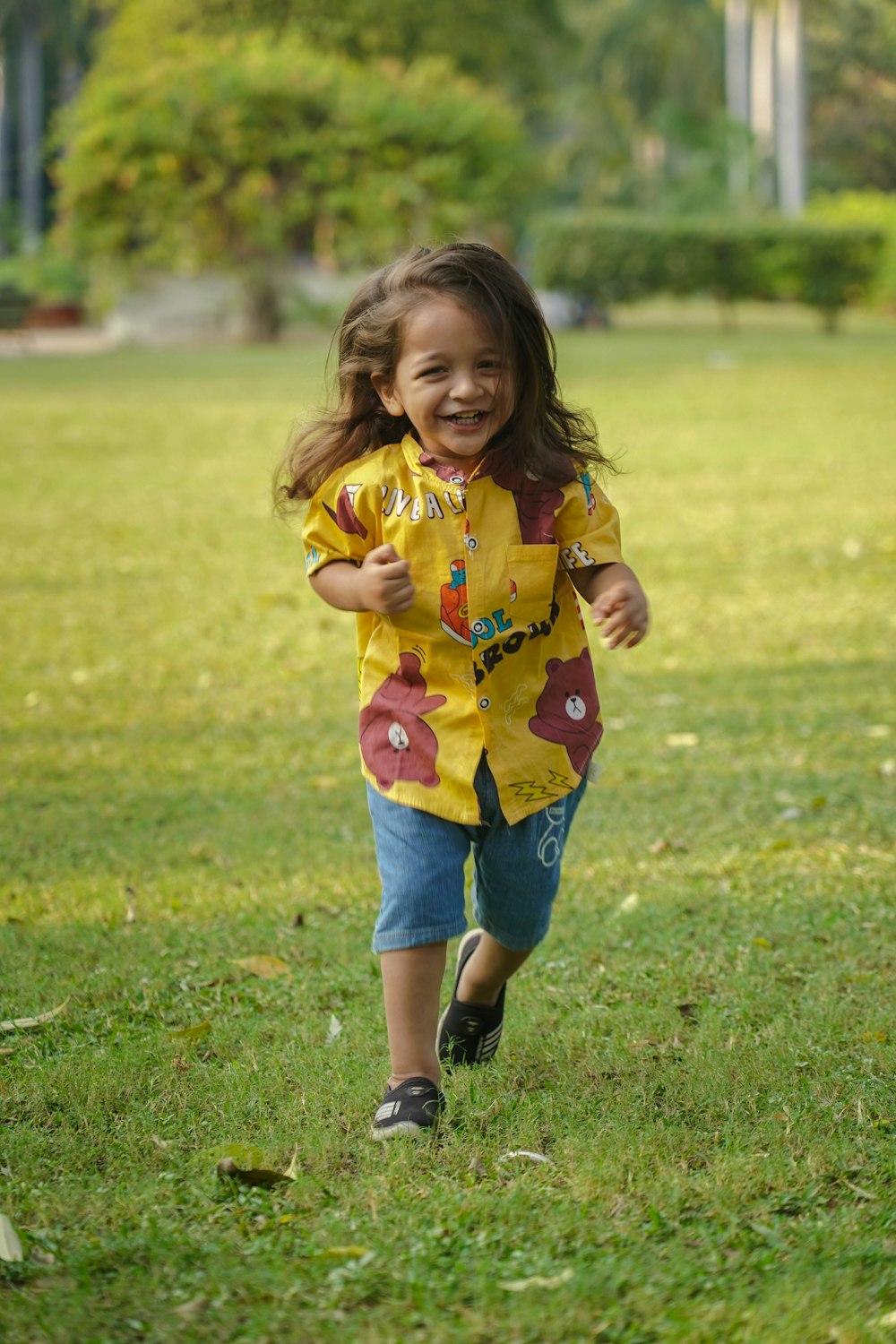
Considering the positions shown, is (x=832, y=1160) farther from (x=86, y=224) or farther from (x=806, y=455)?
(x=86, y=224)

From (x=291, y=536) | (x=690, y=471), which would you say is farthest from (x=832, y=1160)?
(x=690, y=471)

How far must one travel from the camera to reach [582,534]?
116 inches

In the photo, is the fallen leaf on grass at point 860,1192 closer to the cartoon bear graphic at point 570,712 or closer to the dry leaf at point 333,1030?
the cartoon bear graphic at point 570,712

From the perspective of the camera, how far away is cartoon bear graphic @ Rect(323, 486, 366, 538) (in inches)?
115

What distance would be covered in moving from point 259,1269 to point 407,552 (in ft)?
3.89

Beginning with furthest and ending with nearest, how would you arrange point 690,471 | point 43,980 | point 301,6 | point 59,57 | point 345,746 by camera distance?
point 59,57
point 301,6
point 690,471
point 345,746
point 43,980

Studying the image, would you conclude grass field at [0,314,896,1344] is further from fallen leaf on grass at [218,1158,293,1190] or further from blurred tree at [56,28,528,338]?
blurred tree at [56,28,528,338]

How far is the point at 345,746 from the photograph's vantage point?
5750 millimetres

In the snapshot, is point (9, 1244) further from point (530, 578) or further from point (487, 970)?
point (530, 578)

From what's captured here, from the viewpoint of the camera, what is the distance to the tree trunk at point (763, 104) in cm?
4322

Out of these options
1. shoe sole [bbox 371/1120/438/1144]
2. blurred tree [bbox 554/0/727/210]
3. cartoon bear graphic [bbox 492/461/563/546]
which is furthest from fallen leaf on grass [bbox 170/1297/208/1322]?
blurred tree [bbox 554/0/727/210]

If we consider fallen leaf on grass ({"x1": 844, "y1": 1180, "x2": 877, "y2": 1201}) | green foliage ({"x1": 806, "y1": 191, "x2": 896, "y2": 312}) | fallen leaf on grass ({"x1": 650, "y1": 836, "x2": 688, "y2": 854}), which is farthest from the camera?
green foliage ({"x1": 806, "y1": 191, "x2": 896, "y2": 312})

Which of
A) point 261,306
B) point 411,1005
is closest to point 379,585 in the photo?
point 411,1005

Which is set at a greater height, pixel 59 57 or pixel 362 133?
pixel 59 57
